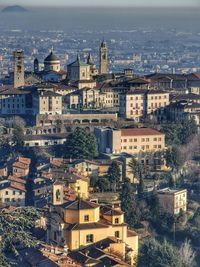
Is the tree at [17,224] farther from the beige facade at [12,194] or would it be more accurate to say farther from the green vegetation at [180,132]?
the green vegetation at [180,132]

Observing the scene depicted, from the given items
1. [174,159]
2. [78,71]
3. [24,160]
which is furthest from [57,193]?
[78,71]

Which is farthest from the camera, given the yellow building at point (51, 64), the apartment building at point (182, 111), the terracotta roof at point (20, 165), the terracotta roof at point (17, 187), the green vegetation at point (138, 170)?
A: the yellow building at point (51, 64)

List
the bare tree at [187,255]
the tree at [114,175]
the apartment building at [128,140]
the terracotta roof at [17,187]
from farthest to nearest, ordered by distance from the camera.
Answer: the apartment building at [128,140]
the tree at [114,175]
the terracotta roof at [17,187]
the bare tree at [187,255]

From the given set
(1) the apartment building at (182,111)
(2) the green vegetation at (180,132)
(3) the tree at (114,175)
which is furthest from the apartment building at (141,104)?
(3) the tree at (114,175)

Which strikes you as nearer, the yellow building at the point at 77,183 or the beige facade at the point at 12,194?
the yellow building at the point at 77,183

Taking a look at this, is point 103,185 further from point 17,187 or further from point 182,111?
point 182,111
